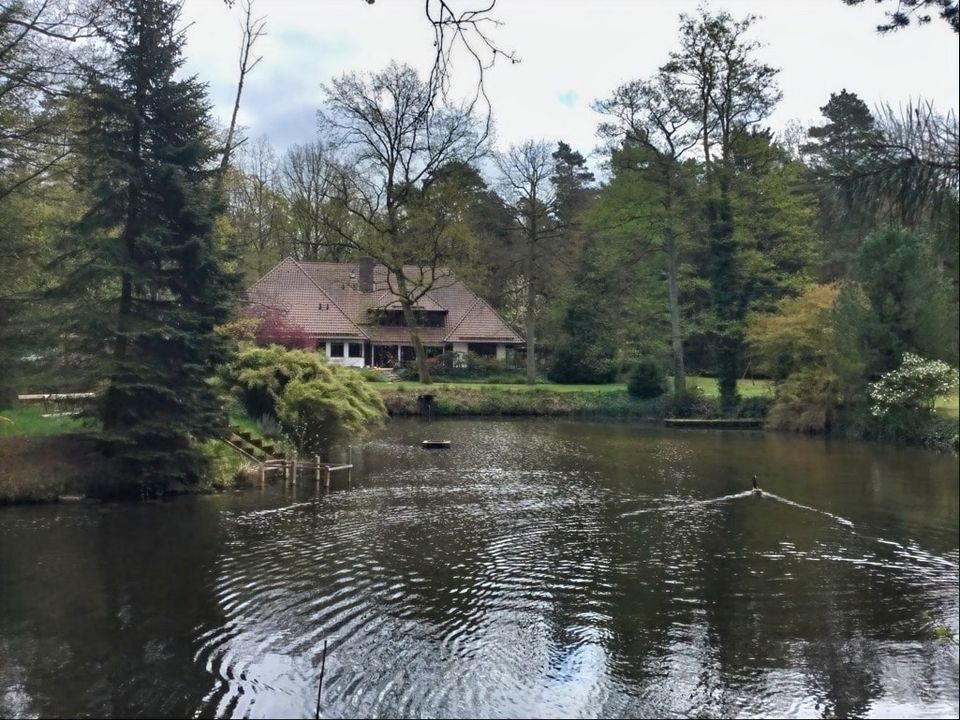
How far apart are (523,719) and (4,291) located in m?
14.1

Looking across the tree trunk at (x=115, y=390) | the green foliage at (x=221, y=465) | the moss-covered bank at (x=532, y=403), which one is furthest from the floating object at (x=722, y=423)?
the tree trunk at (x=115, y=390)

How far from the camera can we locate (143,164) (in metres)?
15.6

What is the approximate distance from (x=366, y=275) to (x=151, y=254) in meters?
30.3

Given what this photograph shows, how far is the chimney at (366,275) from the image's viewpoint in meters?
45.5

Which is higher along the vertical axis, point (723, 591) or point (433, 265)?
point (433, 265)

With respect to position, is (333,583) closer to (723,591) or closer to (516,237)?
(723,591)

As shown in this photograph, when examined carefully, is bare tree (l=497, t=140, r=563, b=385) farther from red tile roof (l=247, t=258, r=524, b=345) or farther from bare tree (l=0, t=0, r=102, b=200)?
bare tree (l=0, t=0, r=102, b=200)

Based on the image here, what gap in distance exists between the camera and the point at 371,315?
46188 millimetres

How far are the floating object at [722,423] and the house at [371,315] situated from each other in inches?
621

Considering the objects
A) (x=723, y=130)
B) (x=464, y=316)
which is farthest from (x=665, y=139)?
(x=464, y=316)

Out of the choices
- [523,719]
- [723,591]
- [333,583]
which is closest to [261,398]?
[333,583]

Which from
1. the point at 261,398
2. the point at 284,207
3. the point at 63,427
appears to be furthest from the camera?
the point at 284,207

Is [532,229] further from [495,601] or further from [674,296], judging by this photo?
[495,601]

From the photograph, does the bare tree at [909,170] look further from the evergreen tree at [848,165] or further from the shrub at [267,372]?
the shrub at [267,372]
